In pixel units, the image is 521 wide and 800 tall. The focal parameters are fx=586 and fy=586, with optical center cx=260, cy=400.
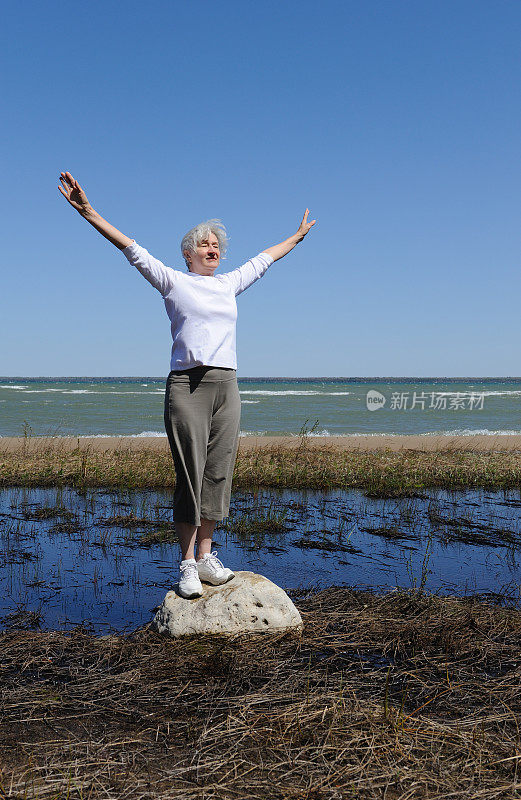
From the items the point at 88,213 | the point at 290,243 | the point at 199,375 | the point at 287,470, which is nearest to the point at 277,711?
the point at 199,375

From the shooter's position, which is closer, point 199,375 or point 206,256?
point 199,375

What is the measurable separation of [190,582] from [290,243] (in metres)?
2.82

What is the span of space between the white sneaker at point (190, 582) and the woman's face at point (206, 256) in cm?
219

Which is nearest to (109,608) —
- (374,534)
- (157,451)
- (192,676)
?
(192,676)

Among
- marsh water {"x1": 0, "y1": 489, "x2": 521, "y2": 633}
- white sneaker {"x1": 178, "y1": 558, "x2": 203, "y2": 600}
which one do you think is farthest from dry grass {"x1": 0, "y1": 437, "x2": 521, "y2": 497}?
white sneaker {"x1": 178, "y1": 558, "x2": 203, "y2": 600}

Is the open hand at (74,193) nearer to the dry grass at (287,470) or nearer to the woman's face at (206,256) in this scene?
the woman's face at (206,256)

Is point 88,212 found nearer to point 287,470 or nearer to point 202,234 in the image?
point 202,234

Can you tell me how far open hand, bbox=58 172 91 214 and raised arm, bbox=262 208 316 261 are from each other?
58.2 inches

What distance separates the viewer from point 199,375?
4.25 metres

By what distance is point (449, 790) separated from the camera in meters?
2.29

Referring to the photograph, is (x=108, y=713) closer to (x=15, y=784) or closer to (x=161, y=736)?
(x=161, y=736)

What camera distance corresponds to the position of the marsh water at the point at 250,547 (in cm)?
482

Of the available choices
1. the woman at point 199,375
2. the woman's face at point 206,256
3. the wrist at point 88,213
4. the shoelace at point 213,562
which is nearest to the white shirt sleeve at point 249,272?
the woman at point 199,375

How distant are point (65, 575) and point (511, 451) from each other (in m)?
12.3
